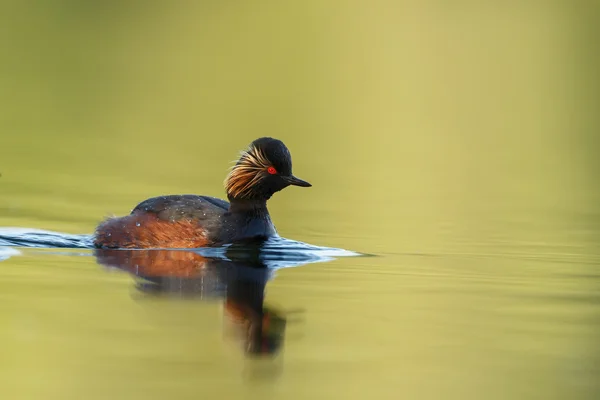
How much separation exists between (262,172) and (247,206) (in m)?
0.42

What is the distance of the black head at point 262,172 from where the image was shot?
43.1 ft

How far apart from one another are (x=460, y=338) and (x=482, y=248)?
16.0 ft

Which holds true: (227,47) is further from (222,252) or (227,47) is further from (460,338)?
(460,338)

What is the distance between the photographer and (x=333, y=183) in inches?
772

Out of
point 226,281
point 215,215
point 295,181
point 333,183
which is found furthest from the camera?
point 333,183

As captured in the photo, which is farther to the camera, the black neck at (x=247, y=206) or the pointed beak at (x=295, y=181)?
the black neck at (x=247, y=206)

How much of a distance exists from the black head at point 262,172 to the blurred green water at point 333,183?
1011 millimetres

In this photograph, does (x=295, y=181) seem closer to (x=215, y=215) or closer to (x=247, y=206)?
(x=247, y=206)

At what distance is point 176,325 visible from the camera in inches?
353

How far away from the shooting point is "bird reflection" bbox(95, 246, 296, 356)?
9008 mm

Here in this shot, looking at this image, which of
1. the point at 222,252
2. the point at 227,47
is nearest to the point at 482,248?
the point at 222,252

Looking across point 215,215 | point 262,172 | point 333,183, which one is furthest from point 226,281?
point 333,183

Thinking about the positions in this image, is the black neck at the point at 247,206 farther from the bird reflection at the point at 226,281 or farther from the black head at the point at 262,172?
the bird reflection at the point at 226,281

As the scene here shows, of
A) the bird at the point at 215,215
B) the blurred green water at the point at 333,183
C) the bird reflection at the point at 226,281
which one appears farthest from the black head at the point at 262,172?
the blurred green water at the point at 333,183
